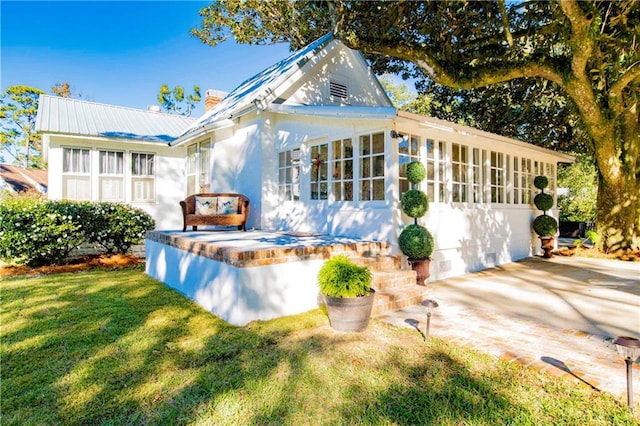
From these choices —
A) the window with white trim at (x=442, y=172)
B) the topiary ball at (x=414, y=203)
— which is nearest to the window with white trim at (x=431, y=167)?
the window with white trim at (x=442, y=172)

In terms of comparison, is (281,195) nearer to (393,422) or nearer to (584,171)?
(393,422)

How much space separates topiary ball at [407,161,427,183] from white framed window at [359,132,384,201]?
0.51 metres

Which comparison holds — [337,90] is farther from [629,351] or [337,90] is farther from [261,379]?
[629,351]

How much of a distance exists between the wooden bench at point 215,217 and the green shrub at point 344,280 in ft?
16.0

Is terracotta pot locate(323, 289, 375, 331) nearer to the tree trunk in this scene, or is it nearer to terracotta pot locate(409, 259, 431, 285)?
terracotta pot locate(409, 259, 431, 285)

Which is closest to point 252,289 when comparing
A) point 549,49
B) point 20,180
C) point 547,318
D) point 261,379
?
point 261,379

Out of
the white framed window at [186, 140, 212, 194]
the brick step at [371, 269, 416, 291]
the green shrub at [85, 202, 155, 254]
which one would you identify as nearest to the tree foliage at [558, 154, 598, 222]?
the brick step at [371, 269, 416, 291]

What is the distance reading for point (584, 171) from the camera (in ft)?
63.3

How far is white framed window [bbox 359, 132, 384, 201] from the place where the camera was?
21.4ft

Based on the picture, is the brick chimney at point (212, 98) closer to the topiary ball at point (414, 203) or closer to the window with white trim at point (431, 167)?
the window with white trim at point (431, 167)

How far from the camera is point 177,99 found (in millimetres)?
36062

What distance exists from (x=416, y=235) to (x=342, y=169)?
7.26 ft

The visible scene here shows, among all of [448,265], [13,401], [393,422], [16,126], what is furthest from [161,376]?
[16,126]

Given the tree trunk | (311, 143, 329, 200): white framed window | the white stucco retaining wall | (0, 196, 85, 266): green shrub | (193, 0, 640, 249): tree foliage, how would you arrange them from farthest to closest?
the tree trunk
(0, 196, 85, 266): green shrub
(311, 143, 329, 200): white framed window
(193, 0, 640, 249): tree foliage
the white stucco retaining wall
